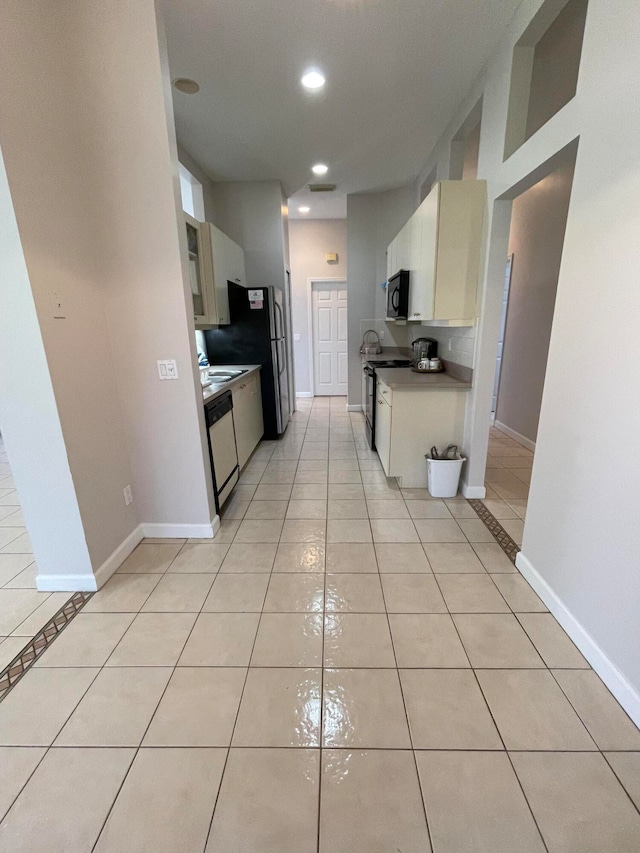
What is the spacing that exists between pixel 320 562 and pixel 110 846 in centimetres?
134

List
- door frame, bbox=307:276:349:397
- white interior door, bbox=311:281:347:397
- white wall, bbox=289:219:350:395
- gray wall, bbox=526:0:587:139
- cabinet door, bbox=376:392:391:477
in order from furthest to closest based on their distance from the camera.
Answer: white interior door, bbox=311:281:347:397 < door frame, bbox=307:276:349:397 < white wall, bbox=289:219:350:395 < cabinet door, bbox=376:392:391:477 < gray wall, bbox=526:0:587:139

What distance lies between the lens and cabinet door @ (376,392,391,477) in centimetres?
304

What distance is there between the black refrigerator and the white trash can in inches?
83.3

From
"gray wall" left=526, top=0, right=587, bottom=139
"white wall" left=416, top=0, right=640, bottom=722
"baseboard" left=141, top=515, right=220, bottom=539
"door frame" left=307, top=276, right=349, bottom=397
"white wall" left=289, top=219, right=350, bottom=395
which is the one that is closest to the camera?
"white wall" left=416, top=0, right=640, bottom=722

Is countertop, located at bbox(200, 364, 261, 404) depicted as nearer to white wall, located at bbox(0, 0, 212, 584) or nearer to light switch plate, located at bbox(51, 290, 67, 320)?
white wall, located at bbox(0, 0, 212, 584)

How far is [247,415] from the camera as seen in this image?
368 cm

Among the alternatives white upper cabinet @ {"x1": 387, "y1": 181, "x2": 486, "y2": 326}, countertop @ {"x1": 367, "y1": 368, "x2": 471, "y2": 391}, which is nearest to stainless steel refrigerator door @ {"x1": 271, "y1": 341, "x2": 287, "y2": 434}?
countertop @ {"x1": 367, "y1": 368, "x2": 471, "y2": 391}

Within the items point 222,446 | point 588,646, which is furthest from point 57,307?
A: point 588,646

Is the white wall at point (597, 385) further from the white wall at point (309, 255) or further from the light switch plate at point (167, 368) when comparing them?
the white wall at point (309, 255)

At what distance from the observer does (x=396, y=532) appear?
2.46m

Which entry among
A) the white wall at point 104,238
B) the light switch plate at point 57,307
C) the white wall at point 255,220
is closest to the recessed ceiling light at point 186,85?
the white wall at point 104,238

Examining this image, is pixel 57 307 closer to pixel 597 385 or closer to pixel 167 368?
pixel 167 368

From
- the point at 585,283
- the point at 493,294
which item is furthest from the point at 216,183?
the point at 585,283

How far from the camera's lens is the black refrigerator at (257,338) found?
156 inches
